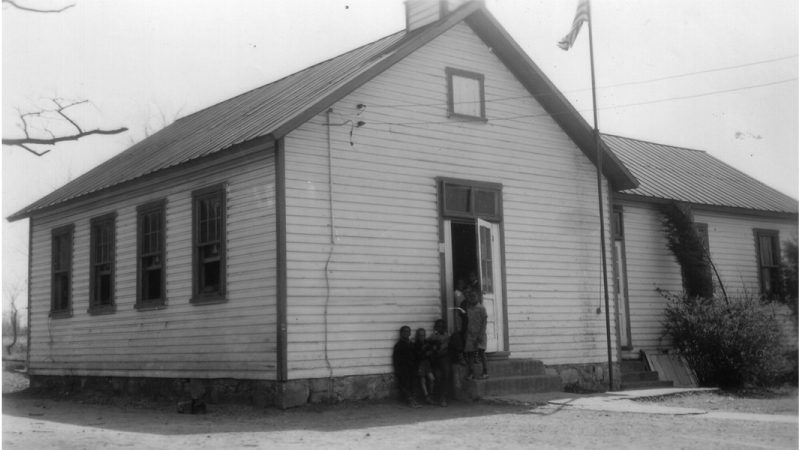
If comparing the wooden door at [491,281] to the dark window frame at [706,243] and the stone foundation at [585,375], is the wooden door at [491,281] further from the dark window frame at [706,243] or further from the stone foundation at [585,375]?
the dark window frame at [706,243]

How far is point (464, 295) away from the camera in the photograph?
16.1 metres

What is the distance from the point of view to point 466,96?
17.2 metres

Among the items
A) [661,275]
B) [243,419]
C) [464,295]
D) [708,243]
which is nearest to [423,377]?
[464,295]

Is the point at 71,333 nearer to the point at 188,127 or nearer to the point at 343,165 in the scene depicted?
the point at 188,127

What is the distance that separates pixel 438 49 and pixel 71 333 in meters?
10.4

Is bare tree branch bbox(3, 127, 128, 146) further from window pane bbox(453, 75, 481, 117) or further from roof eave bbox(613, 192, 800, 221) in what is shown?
roof eave bbox(613, 192, 800, 221)

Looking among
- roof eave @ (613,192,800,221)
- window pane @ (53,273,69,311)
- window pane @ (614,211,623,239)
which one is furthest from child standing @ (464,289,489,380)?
window pane @ (53,273,69,311)

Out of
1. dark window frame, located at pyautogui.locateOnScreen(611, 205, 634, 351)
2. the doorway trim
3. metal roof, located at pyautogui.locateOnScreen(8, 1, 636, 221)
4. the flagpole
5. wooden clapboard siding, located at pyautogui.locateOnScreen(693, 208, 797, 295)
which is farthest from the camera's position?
wooden clapboard siding, located at pyautogui.locateOnScreen(693, 208, 797, 295)

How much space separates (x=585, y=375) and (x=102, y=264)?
10317 millimetres

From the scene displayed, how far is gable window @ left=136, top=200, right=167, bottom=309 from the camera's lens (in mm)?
17312

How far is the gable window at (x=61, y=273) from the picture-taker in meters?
20.5

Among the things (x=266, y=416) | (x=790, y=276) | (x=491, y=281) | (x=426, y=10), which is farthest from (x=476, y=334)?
(x=790, y=276)

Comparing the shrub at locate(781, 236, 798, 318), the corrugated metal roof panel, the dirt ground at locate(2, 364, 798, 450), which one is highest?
the corrugated metal roof panel

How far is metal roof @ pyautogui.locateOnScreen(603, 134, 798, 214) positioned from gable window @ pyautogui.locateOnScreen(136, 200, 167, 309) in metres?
10.4
